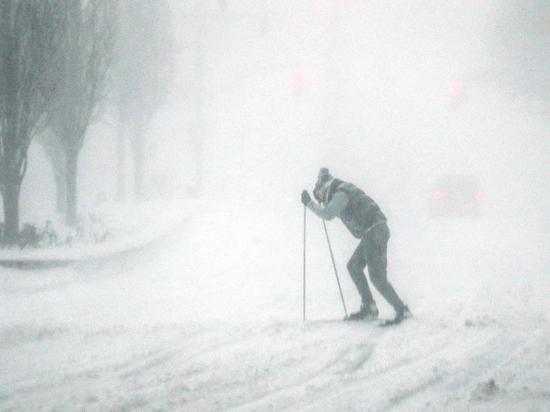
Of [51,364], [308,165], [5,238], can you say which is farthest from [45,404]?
[308,165]

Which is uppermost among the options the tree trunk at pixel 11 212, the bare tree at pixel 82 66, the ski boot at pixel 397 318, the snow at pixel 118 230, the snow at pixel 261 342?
the bare tree at pixel 82 66

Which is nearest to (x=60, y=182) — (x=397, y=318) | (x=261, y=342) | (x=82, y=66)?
(x=82, y=66)

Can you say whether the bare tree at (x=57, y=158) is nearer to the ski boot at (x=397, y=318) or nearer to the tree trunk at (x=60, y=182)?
the tree trunk at (x=60, y=182)

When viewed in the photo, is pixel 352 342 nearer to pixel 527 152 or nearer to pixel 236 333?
pixel 236 333

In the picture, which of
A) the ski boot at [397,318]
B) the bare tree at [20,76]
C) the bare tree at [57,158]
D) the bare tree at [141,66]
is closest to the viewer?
the ski boot at [397,318]

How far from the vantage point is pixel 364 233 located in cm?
610

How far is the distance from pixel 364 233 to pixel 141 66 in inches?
853

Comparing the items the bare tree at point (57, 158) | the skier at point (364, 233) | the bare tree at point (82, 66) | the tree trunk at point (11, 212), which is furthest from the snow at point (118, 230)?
the skier at point (364, 233)

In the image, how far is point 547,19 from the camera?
30.5 meters

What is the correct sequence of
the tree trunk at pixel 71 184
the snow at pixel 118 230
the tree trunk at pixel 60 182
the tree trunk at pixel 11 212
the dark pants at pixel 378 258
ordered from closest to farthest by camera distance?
1. the dark pants at pixel 378 258
2. the snow at pixel 118 230
3. the tree trunk at pixel 11 212
4. the tree trunk at pixel 71 184
5. the tree trunk at pixel 60 182

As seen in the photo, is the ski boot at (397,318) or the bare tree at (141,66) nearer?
the ski boot at (397,318)

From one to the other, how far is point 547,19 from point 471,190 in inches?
581

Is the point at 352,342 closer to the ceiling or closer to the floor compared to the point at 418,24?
closer to the floor

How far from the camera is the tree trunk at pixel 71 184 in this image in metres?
15.0
